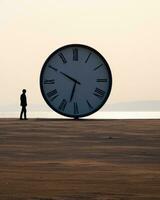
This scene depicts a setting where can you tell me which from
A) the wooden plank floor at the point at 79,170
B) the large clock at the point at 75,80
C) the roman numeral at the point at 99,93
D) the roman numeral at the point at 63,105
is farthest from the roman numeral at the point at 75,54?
the wooden plank floor at the point at 79,170

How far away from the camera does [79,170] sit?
10.8m

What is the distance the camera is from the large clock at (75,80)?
32594mm

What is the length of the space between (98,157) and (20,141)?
555cm

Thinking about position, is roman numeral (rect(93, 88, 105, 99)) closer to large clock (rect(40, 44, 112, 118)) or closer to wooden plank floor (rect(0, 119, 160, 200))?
large clock (rect(40, 44, 112, 118))

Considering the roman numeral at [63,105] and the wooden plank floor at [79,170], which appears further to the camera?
the roman numeral at [63,105]

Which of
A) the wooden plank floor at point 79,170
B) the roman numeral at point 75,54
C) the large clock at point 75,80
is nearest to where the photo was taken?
the wooden plank floor at point 79,170

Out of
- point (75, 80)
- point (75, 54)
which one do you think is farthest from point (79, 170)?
Result: point (75, 54)

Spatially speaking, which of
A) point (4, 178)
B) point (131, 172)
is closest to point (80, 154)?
point (131, 172)

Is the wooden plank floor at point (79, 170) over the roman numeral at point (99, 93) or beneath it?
beneath

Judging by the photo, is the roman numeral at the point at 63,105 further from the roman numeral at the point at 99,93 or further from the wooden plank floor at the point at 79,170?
the wooden plank floor at the point at 79,170

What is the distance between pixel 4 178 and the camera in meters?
9.52

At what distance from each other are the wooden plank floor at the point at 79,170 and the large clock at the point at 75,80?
48.0ft

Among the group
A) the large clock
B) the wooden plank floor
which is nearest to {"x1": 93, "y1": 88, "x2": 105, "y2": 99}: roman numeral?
the large clock

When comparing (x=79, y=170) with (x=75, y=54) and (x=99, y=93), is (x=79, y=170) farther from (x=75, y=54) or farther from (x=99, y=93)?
(x=75, y=54)
